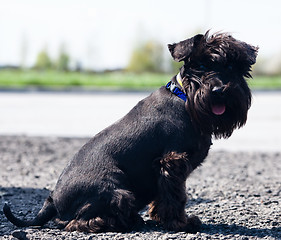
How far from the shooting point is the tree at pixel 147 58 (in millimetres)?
51250

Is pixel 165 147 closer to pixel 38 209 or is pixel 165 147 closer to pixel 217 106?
pixel 217 106

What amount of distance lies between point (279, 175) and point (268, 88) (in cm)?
2165

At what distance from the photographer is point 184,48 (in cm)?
425

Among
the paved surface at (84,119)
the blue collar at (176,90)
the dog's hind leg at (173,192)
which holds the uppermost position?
the blue collar at (176,90)

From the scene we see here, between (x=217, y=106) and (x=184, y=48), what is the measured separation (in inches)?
23.3

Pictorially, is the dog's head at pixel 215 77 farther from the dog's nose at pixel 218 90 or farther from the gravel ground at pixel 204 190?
the gravel ground at pixel 204 190

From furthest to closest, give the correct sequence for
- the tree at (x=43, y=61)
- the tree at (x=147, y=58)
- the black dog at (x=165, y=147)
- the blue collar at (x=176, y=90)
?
1. the tree at (x=43, y=61)
2. the tree at (x=147, y=58)
3. the blue collar at (x=176, y=90)
4. the black dog at (x=165, y=147)

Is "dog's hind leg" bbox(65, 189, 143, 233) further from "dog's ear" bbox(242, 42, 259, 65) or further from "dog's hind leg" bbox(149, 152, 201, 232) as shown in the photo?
"dog's ear" bbox(242, 42, 259, 65)

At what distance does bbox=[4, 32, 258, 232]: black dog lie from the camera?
4.19 metres

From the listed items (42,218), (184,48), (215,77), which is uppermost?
(184,48)

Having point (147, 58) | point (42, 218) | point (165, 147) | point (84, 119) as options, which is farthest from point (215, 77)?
point (147, 58)

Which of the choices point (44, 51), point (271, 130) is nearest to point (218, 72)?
point (271, 130)

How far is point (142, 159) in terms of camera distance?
4301 millimetres

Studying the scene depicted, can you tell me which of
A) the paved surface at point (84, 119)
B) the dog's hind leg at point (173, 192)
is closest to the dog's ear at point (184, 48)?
the dog's hind leg at point (173, 192)
